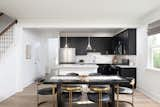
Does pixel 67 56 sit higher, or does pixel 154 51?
pixel 154 51

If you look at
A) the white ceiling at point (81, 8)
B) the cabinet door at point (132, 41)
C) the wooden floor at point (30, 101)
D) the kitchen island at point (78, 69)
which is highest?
the white ceiling at point (81, 8)

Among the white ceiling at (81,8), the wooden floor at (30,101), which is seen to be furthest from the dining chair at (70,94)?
the white ceiling at (81,8)

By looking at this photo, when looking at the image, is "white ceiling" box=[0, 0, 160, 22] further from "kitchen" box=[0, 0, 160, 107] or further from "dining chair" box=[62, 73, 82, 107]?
"dining chair" box=[62, 73, 82, 107]

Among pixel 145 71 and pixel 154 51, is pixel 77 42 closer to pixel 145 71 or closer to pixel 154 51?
pixel 145 71

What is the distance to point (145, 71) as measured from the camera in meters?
5.86

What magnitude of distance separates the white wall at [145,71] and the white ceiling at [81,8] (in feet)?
1.07

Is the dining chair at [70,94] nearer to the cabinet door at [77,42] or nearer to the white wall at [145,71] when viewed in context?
the white wall at [145,71]

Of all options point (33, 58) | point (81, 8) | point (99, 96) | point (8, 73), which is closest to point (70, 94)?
point (99, 96)

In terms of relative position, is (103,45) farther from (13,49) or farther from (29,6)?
(29,6)

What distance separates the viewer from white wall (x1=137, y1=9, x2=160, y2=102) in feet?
16.5

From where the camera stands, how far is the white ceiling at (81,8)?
417 centimetres

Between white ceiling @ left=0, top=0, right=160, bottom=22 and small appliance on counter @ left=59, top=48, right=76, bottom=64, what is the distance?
397 centimetres

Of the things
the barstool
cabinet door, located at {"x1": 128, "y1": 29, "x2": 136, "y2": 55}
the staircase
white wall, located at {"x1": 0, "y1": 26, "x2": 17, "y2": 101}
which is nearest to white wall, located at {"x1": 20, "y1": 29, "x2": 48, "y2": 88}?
white wall, located at {"x1": 0, "y1": 26, "x2": 17, "y2": 101}

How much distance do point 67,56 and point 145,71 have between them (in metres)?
4.84
